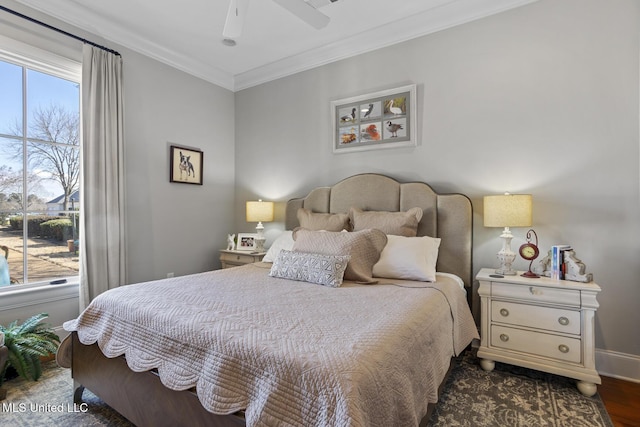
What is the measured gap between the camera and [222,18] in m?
2.84

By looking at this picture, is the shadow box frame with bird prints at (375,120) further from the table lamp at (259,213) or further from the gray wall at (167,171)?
the gray wall at (167,171)

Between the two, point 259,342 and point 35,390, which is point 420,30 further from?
point 35,390

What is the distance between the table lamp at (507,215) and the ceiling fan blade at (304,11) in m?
1.70

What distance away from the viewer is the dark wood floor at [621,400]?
1.75m

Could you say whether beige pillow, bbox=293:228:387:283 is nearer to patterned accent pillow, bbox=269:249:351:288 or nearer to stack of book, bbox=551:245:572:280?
patterned accent pillow, bbox=269:249:351:288

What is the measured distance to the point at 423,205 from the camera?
2756mm

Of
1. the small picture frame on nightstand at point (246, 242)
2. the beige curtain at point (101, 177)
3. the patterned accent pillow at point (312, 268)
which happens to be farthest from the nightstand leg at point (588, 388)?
the beige curtain at point (101, 177)

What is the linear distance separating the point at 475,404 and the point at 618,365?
1180mm

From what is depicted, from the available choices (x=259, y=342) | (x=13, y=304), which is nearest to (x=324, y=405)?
(x=259, y=342)

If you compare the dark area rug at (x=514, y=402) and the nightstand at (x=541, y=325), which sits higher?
the nightstand at (x=541, y=325)

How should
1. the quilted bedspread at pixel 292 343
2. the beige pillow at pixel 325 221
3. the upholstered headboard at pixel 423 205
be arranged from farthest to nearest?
1. the beige pillow at pixel 325 221
2. the upholstered headboard at pixel 423 205
3. the quilted bedspread at pixel 292 343

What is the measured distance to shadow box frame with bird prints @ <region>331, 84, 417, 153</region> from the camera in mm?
2949

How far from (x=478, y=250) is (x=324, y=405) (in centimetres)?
214

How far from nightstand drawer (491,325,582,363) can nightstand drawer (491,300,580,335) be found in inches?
2.0
